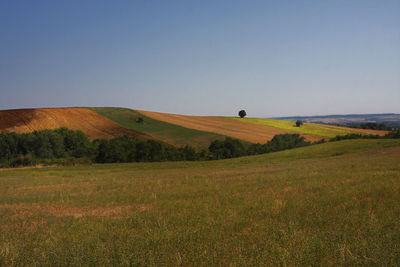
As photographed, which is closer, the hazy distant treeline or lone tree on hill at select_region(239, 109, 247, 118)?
the hazy distant treeline

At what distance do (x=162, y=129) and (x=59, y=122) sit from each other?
2756 centimetres

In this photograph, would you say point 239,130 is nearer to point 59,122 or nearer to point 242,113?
point 242,113

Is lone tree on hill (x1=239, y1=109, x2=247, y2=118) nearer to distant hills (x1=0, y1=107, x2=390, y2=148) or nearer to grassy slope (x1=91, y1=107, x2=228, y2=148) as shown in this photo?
distant hills (x1=0, y1=107, x2=390, y2=148)

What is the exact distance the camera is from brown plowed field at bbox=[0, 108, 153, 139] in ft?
229

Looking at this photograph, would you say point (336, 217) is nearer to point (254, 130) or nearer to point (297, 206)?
point (297, 206)

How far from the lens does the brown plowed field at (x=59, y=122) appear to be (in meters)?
69.7

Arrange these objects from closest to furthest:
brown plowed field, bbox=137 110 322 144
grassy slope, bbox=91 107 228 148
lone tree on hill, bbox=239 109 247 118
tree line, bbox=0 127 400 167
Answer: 1. tree line, bbox=0 127 400 167
2. grassy slope, bbox=91 107 228 148
3. brown plowed field, bbox=137 110 322 144
4. lone tree on hill, bbox=239 109 247 118

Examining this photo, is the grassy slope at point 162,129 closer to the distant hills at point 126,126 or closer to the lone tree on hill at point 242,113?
the distant hills at point 126,126

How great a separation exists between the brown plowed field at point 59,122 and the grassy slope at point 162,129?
3869 millimetres

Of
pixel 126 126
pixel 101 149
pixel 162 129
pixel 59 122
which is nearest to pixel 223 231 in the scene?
pixel 101 149

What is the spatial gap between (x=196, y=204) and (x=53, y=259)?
19.0 ft

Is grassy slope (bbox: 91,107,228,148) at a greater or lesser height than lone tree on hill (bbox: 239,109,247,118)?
lesser

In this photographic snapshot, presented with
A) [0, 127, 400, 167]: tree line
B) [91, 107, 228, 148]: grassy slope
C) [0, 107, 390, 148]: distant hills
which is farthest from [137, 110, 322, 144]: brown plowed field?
A: [0, 127, 400, 167]: tree line

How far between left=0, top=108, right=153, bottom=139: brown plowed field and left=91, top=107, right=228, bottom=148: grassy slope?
152 inches
